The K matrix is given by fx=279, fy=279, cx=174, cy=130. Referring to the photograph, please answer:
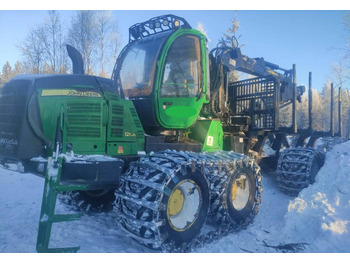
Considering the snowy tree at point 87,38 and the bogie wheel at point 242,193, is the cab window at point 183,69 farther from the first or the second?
the snowy tree at point 87,38

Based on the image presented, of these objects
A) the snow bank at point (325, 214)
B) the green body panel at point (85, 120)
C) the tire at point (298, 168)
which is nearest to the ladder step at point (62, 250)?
the green body panel at point (85, 120)

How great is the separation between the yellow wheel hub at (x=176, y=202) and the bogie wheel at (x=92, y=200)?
1605 mm

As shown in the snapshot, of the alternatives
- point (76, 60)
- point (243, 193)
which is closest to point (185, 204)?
point (243, 193)

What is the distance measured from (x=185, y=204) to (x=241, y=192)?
130 cm

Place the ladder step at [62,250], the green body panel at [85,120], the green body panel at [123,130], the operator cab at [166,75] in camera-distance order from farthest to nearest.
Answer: the operator cab at [166,75], the green body panel at [123,130], the green body panel at [85,120], the ladder step at [62,250]

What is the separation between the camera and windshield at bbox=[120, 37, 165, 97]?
384 cm

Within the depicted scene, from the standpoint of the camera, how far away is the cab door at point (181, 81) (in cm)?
381

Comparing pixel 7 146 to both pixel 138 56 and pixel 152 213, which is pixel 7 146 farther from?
pixel 138 56

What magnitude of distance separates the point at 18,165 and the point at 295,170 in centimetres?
500

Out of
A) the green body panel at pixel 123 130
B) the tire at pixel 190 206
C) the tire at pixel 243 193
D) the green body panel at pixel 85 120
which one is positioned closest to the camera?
the green body panel at pixel 85 120

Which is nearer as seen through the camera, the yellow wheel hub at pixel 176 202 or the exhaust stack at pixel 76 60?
the yellow wheel hub at pixel 176 202

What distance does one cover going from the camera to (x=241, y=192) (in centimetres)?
442

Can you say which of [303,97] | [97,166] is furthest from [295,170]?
[97,166]

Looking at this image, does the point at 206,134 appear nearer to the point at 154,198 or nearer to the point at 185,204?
the point at 185,204
